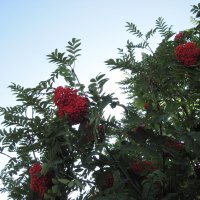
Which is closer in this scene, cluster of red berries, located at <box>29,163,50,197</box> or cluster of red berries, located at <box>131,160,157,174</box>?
cluster of red berries, located at <box>29,163,50,197</box>

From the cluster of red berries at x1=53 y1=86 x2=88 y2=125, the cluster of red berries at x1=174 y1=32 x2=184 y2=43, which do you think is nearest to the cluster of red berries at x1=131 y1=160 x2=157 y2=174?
the cluster of red berries at x1=53 y1=86 x2=88 y2=125

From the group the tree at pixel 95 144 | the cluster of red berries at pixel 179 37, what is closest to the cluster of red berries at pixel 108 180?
the tree at pixel 95 144

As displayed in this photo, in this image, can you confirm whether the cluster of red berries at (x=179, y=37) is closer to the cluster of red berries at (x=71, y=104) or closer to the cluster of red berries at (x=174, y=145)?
the cluster of red berries at (x=174, y=145)

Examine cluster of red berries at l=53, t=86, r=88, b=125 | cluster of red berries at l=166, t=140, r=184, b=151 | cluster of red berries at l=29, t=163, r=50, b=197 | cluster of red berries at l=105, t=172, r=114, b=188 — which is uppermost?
cluster of red berries at l=53, t=86, r=88, b=125

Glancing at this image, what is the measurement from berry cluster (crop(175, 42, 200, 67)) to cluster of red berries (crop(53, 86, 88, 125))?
1.13m

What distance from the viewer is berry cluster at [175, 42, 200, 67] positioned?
9.57ft

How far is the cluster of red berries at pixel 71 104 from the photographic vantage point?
2.21 meters

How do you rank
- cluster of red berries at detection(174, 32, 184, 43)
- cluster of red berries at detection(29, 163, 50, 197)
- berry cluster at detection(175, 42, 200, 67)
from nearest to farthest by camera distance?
cluster of red berries at detection(29, 163, 50, 197) < berry cluster at detection(175, 42, 200, 67) < cluster of red berries at detection(174, 32, 184, 43)

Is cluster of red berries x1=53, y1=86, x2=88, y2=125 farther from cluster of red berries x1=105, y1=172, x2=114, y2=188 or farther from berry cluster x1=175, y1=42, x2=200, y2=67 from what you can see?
berry cluster x1=175, y1=42, x2=200, y2=67

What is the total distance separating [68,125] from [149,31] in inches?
74.2

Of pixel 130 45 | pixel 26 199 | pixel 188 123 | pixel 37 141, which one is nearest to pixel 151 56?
pixel 130 45

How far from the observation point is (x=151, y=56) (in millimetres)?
3350

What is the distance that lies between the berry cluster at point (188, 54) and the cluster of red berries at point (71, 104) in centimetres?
113

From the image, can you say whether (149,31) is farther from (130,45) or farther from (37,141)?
(37,141)
